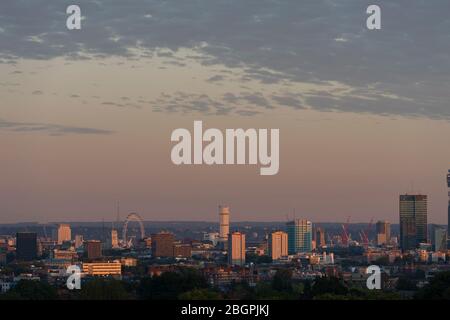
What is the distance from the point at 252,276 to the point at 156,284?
1868 inches

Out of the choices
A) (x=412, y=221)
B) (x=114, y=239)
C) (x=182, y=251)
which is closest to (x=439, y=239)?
(x=412, y=221)

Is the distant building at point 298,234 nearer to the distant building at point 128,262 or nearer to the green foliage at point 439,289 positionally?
the distant building at point 128,262

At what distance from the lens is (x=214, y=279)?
108938 millimetres

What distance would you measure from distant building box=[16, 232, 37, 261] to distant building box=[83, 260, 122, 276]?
34077 millimetres

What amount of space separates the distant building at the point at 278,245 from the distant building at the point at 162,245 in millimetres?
16217

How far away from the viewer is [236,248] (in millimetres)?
164625

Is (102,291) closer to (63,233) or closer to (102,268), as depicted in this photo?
(102,268)

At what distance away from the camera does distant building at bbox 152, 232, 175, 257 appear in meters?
165

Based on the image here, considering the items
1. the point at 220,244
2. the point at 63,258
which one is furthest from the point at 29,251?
the point at 220,244

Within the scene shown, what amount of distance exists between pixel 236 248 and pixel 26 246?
30.1m

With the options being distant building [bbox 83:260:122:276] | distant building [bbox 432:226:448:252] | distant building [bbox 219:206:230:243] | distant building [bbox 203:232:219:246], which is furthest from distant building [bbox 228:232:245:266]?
distant building [bbox 83:260:122:276]

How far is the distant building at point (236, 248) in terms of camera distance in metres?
161

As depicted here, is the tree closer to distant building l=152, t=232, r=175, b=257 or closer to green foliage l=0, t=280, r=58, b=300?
green foliage l=0, t=280, r=58, b=300
